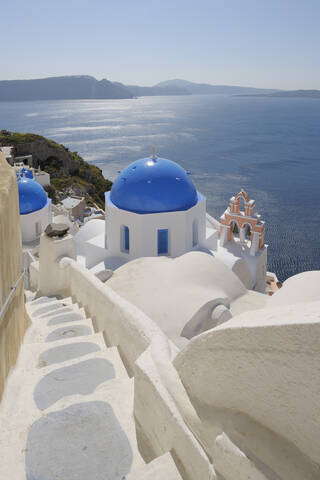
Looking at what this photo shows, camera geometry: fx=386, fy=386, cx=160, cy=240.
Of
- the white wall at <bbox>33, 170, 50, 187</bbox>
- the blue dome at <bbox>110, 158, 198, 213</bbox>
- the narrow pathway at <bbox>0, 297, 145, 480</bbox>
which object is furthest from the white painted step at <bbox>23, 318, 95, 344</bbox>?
the white wall at <bbox>33, 170, 50, 187</bbox>

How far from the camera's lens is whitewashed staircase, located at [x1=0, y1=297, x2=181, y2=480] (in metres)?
3.05

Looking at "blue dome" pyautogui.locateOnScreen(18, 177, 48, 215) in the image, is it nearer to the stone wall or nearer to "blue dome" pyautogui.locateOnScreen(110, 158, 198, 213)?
"blue dome" pyautogui.locateOnScreen(110, 158, 198, 213)

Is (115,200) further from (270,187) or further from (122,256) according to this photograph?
(270,187)

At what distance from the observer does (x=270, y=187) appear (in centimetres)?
5184

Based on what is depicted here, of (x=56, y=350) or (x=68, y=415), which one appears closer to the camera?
(x=68, y=415)

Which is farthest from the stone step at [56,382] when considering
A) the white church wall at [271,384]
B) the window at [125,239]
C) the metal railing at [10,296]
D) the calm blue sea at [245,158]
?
the calm blue sea at [245,158]

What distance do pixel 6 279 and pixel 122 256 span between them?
8.17 metres

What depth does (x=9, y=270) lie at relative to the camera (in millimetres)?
4332

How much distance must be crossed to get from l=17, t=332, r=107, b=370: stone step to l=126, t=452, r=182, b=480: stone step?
2.05 meters

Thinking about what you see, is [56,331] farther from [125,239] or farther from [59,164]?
[59,164]

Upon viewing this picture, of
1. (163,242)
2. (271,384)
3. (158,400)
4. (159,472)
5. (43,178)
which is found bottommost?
(43,178)

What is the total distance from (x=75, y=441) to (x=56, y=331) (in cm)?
270

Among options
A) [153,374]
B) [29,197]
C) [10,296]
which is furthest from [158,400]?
[29,197]

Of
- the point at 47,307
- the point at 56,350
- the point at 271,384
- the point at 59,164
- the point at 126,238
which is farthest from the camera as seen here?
the point at 59,164
